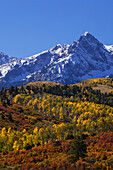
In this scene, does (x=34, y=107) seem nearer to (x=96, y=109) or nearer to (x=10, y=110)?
(x=10, y=110)

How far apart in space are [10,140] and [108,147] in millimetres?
41982

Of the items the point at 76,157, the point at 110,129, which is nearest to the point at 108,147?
the point at 76,157

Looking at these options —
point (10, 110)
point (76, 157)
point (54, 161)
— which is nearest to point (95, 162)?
point (76, 157)

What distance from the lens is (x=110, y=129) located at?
119m

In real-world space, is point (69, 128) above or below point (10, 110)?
below

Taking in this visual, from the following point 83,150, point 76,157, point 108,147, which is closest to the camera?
point 76,157

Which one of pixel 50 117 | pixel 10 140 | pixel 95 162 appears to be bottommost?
pixel 95 162

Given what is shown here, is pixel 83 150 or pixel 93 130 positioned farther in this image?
pixel 93 130

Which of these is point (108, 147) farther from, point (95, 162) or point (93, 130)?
point (93, 130)

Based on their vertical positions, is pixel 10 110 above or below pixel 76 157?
above

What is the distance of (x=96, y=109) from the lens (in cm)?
16625

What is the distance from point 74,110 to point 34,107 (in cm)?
3604

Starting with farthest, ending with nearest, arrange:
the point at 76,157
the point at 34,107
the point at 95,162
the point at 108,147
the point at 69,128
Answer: the point at 34,107 → the point at 69,128 → the point at 108,147 → the point at 76,157 → the point at 95,162

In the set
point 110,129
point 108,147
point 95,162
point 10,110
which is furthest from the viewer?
point 10,110
